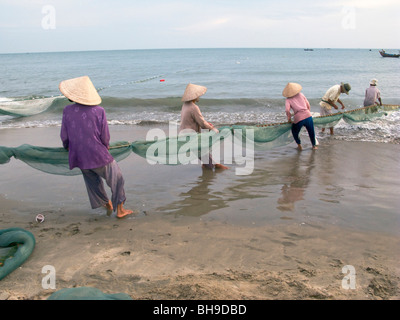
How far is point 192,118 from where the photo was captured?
4883 mm

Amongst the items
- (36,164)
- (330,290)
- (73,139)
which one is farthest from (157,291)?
(36,164)

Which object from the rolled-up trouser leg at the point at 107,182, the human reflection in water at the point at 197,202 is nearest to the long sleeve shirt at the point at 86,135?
the rolled-up trouser leg at the point at 107,182

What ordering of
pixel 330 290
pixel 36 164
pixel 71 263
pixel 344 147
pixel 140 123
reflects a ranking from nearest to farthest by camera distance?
pixel 330 290 < pixel 71 263 < pixel 36 164 < pixel 344 147 < pixel 140 123

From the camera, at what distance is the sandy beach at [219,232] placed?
2.48 m

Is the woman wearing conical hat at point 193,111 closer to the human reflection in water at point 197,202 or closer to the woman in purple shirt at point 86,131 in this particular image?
the human reflection in water at point 197,202

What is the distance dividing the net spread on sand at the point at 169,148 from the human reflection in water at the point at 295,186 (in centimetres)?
56

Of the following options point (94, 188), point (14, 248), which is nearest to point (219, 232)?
point (94, 188)

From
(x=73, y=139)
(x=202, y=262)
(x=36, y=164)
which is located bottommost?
(x=202, y=262)

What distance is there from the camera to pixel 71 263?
2803mm

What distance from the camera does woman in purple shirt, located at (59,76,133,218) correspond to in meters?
3.23

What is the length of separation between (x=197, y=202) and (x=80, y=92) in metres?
1.90

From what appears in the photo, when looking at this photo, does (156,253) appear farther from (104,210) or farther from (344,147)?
(344,147)
